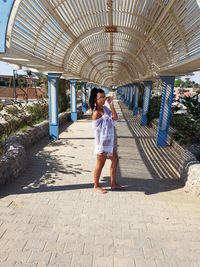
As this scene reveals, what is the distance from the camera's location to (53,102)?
11.1 metres

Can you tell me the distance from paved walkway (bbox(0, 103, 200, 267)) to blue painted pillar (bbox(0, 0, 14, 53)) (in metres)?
2.46

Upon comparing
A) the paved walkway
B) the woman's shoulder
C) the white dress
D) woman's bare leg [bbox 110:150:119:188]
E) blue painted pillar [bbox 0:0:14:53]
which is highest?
blue painted pillar [bbox 0:0:14:53]

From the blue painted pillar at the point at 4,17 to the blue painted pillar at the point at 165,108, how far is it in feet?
20.3

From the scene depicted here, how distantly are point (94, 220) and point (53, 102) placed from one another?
7.12 metres

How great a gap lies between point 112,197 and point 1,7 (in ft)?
11.6

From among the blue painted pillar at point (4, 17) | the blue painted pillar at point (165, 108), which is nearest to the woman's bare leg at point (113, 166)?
the blue painted pillar at point (4, 17)

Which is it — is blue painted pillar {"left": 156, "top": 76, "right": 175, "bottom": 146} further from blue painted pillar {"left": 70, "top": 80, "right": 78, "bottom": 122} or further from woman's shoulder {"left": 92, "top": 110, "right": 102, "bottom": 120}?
blue painted pillar {"left": 70, "top": 80, "right": 78, "bottom": 122}

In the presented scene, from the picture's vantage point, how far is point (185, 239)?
4.04 meters

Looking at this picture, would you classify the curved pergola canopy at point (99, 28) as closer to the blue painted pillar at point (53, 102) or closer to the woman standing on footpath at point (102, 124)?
the blue painted pillar at point (53, 102)

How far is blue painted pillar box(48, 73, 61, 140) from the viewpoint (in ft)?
35.7

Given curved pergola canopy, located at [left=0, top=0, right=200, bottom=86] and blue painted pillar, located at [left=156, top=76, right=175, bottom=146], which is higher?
curved pergola canopy, located at [left=0, top=0, right=200, bottom=86]

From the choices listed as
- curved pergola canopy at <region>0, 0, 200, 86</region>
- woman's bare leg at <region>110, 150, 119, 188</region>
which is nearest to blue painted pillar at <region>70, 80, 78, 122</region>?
curved pergola canopy at <region>0, 0, 200, 86</region>

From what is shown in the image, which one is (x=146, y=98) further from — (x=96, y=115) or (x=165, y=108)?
(x=96, y=115)

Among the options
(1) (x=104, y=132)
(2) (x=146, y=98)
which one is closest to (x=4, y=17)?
(1) (x=104, y=132)
